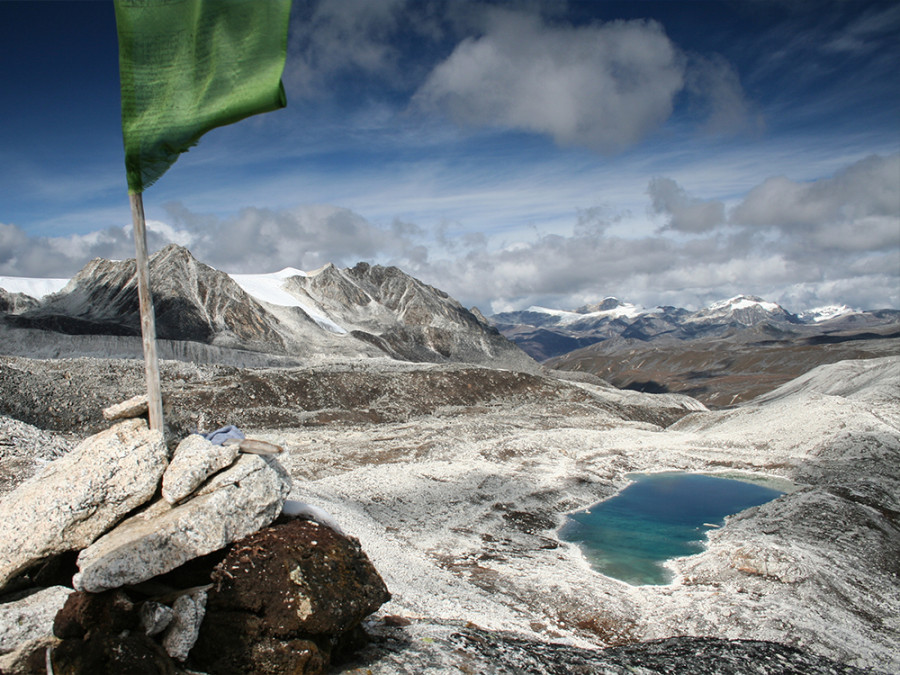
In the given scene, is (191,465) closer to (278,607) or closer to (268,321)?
(278,607)

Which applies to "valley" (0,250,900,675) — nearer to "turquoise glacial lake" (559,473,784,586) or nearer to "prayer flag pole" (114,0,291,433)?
"turquoise glacial lake" (559,473,784,586)

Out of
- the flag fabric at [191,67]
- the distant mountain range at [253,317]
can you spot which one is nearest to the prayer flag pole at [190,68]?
the flag fabric at [191,67]

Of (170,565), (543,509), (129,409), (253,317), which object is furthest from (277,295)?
(170,565)

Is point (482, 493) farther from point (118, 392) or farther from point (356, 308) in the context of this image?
point (356, 308)

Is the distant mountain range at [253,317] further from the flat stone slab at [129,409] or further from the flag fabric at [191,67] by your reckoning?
the flag fabric at [191,67]

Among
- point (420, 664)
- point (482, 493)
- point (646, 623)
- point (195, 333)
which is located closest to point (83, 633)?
point (420, 664)

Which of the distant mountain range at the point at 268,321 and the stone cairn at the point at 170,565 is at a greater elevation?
the distant mountain range at the point at 268,321

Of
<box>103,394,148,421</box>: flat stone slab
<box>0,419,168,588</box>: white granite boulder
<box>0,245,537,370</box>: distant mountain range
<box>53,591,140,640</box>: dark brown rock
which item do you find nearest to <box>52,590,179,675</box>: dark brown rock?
<box>53,591,140,640</box>: dark brown rock
